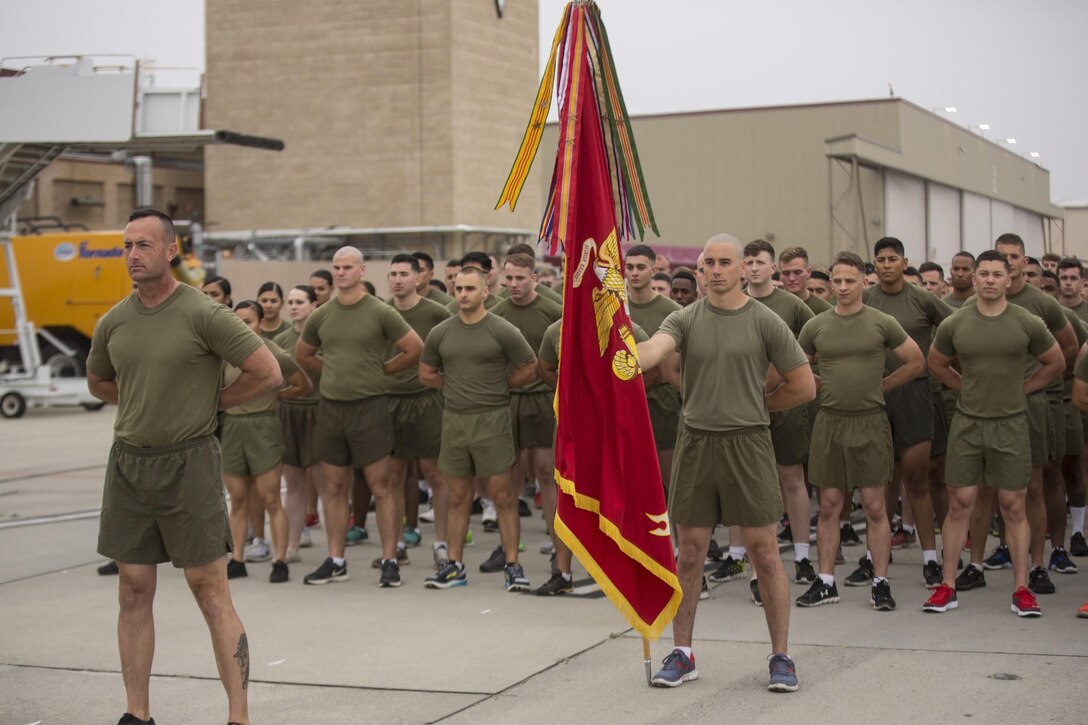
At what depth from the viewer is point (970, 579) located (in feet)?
29.5

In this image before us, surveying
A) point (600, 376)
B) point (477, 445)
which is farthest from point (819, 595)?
point (600, 376)

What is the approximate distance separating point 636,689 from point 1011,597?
3240mm

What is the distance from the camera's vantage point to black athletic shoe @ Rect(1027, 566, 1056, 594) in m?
8.76

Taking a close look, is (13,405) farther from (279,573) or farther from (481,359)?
(481,359)

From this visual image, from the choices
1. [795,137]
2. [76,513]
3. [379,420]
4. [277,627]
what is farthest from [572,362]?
[795,137]

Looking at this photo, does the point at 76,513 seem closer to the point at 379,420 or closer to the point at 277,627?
the point at 379,420

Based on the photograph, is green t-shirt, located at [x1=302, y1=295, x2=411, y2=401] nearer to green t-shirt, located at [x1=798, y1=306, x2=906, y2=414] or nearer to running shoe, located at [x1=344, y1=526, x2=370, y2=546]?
running shoe, located at [x1=344, y1=526, x2=370, y2=546]

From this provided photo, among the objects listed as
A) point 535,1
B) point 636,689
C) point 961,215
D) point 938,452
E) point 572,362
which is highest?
Answer: point 535,1

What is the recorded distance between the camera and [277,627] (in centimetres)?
834

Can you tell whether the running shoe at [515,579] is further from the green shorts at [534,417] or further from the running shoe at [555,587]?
the green shorts at [534,417]

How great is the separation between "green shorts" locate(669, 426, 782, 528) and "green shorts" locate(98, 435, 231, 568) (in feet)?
7.70

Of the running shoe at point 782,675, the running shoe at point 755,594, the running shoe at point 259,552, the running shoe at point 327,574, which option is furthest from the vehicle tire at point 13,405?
the running shoe at point 782,675

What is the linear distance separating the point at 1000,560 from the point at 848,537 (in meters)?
Result: 1.37

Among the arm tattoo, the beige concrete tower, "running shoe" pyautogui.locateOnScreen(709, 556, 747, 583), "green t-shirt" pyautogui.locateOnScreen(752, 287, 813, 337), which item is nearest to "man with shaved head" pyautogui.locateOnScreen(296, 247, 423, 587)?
"running shoe" pyautogui.locateOnScreen(709, 556, 747, 583)
